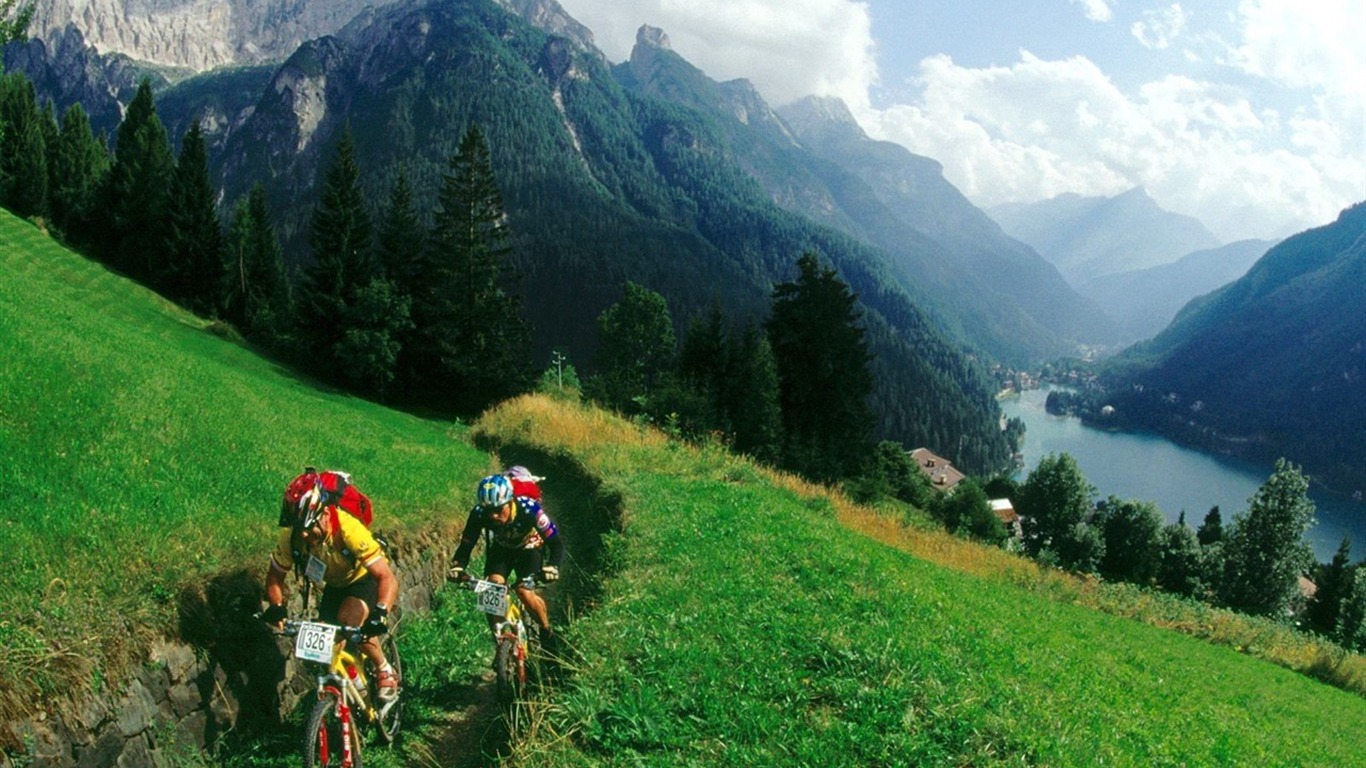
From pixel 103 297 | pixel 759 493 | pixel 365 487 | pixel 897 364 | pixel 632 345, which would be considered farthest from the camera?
pixel 897 364

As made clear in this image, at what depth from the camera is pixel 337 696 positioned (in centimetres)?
646

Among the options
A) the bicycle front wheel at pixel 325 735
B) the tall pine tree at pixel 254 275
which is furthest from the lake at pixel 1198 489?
the bicycle front wheel at pixel 325 735

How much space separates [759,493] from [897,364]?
18997 cm

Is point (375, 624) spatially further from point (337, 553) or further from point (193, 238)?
point (193, 238)

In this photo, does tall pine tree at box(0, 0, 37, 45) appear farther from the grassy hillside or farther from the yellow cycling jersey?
the yellow cycling jersey

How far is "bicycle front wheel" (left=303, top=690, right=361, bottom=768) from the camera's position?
6293 mm

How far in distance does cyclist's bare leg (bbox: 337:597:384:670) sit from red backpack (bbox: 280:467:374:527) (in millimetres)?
820

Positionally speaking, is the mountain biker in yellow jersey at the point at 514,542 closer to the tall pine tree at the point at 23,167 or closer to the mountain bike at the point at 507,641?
the mountain bike at the point at 507,641

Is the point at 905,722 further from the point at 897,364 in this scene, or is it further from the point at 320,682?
the point at 897,364

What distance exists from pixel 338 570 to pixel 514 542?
2214 millimetres

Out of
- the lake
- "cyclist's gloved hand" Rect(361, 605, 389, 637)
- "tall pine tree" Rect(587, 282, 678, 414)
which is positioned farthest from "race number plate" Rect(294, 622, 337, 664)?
the lake

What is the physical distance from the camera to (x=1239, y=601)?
189 feet

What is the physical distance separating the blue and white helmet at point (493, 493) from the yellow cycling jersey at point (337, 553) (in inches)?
51.6

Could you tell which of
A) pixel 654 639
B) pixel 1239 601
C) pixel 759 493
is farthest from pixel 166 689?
pixel 1239 601
